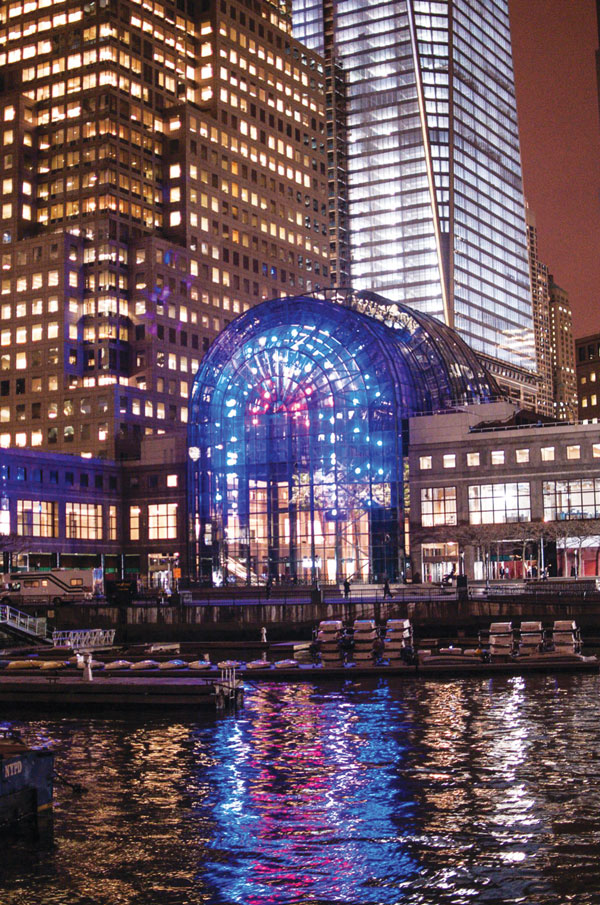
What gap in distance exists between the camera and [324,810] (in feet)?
92.3

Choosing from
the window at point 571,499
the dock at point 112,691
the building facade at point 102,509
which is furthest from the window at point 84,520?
the dock at point 112,691

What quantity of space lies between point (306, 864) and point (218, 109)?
618 feet

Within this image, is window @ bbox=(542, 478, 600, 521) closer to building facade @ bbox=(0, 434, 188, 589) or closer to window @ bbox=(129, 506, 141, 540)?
building facade @ bbox=(0, 434, 188, 589)

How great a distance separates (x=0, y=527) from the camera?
449 ft

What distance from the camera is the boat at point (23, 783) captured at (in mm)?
24547

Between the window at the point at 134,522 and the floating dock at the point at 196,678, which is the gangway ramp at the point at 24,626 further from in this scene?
the window at the point at 134,522

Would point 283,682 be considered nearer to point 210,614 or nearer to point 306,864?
point 210,614

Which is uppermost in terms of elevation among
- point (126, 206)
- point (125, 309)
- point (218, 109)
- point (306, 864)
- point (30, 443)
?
point (218, 109)

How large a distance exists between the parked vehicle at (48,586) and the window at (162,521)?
38953 millimetres

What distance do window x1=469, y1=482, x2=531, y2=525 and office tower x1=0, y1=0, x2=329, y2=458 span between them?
63.8 meters

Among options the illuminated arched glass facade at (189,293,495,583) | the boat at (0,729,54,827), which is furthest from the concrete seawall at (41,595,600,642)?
the boat at (0,729,54,827)

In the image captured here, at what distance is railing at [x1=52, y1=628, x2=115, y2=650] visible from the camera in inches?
3042

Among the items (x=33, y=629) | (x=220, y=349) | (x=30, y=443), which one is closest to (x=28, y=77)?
(x=30, y=443)

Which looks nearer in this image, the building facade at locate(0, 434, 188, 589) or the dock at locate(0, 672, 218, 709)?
the dock at locate(0, 672, 218, 709)
